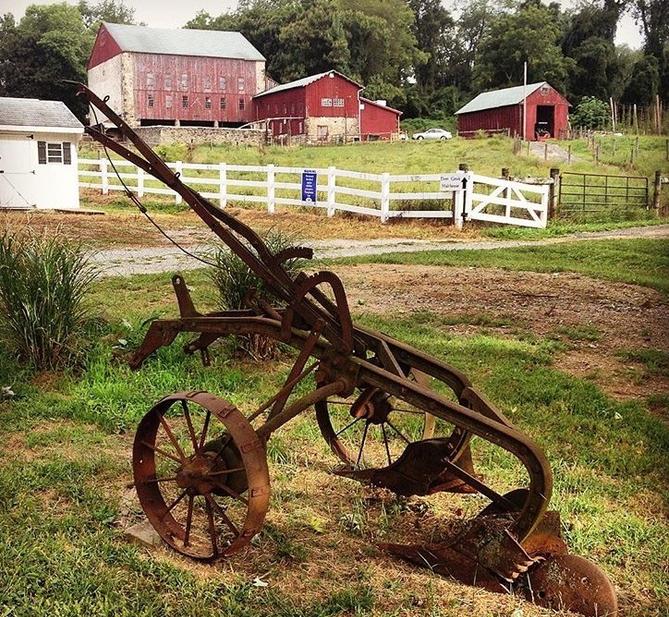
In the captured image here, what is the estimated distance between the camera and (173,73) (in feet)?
39.9

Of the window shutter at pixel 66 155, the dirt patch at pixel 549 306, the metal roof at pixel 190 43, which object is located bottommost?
the dirt patch at pixel 549 306

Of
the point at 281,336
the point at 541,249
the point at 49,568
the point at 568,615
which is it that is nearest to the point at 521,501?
the point at 568,615

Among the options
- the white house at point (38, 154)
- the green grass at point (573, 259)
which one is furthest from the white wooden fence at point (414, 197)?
the green grass at point (573, 259)

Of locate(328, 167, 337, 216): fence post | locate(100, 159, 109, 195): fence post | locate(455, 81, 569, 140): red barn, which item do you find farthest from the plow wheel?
locate(100, 159, 109, 195): fence post

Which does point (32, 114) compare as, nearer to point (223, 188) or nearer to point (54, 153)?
point (54, 153)

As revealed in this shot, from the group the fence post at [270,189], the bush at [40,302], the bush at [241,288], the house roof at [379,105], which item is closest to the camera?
the bush at [40,302]

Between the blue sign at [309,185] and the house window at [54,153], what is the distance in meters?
3.85

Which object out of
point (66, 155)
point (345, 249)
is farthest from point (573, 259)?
point (66, 155)

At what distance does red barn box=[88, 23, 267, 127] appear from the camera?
8.43 meters

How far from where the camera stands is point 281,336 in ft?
7.47

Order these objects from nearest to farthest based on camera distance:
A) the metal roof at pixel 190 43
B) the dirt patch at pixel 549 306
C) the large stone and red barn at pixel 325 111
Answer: the dirt patch at pixel 549 306 < the metal roof at pixel 190 43 < the large stone and red barn at pixel 325 111

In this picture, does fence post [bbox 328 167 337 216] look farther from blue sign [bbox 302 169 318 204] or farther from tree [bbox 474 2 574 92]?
tree [bbox 474 2 574 92]

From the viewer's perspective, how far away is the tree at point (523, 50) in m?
5.23

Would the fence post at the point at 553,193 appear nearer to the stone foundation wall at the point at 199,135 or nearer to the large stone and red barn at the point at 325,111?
the large stone and red barn at the point at 325,111
